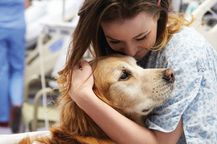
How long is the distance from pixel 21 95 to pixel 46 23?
61 cm

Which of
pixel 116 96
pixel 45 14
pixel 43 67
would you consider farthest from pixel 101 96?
pixel 45 14

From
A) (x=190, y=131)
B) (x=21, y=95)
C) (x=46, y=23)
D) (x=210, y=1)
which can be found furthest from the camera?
(x=21, y=95)

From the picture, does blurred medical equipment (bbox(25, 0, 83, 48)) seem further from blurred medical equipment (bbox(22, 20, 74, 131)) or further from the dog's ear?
the dog's ear

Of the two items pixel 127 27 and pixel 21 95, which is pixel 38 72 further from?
pixel 127 27

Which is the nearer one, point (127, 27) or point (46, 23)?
point (127, 27)

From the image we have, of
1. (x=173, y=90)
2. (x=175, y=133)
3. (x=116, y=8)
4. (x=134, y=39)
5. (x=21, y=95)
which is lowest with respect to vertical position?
(x=21, y=95)

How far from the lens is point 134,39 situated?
51.7 inches

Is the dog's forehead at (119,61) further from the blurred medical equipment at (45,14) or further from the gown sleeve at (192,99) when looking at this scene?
the blurred medical equipment at (45,14)

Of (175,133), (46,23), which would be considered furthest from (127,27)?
(46,23)

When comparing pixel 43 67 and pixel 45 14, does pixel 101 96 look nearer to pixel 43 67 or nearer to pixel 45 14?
pixel 43 67

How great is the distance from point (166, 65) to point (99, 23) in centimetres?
26

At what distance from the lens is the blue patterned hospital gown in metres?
1.25

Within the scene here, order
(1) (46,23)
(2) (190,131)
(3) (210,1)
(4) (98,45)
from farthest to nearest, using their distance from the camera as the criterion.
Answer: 1. (1) (46,23)
2. (3) (210,1)
3. (4) (98,45)
4. (2) (190,131)

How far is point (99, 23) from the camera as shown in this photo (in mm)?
1299
